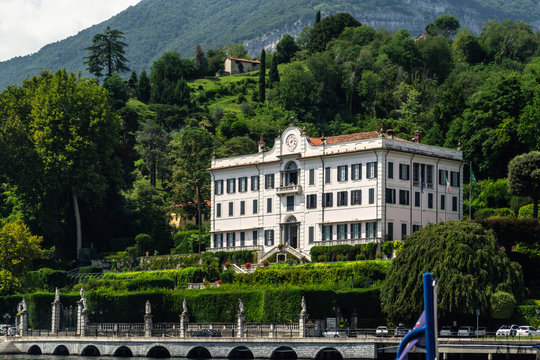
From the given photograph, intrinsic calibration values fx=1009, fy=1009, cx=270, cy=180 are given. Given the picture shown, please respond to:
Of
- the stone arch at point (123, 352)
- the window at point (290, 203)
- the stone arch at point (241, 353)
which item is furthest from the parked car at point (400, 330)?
the window at point (290, 203)

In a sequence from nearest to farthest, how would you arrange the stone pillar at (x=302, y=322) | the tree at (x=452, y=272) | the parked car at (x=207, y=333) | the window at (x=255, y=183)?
the tree at (x=452, y=272) < the stone pillar at (x=302, y=322) < the parked car at (x=207, y=333) < the window at (x=255, y=183)

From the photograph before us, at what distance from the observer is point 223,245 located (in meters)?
94.1

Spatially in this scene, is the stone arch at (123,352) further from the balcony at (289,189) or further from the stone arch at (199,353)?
the balcony at (289,189)

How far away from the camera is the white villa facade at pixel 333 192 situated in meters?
82.9

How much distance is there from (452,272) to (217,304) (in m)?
18.2

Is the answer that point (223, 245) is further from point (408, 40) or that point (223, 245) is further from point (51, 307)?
point (408, 40)

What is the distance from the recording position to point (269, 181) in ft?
301

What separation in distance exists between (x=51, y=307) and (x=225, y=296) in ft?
49.9

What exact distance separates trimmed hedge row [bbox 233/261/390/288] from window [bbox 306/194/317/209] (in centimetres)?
911

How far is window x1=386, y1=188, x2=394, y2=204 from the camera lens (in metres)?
82.5

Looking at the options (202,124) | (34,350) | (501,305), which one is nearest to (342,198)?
(501,305)

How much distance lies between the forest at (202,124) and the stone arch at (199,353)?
96.9 feet

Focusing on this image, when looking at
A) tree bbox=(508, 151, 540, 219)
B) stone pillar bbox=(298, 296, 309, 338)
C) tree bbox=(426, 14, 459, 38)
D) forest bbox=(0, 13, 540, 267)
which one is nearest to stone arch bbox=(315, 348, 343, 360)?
stone pillar bbox=(298, 296, 309, 338)

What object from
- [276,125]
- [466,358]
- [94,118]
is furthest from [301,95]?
[466,358]
